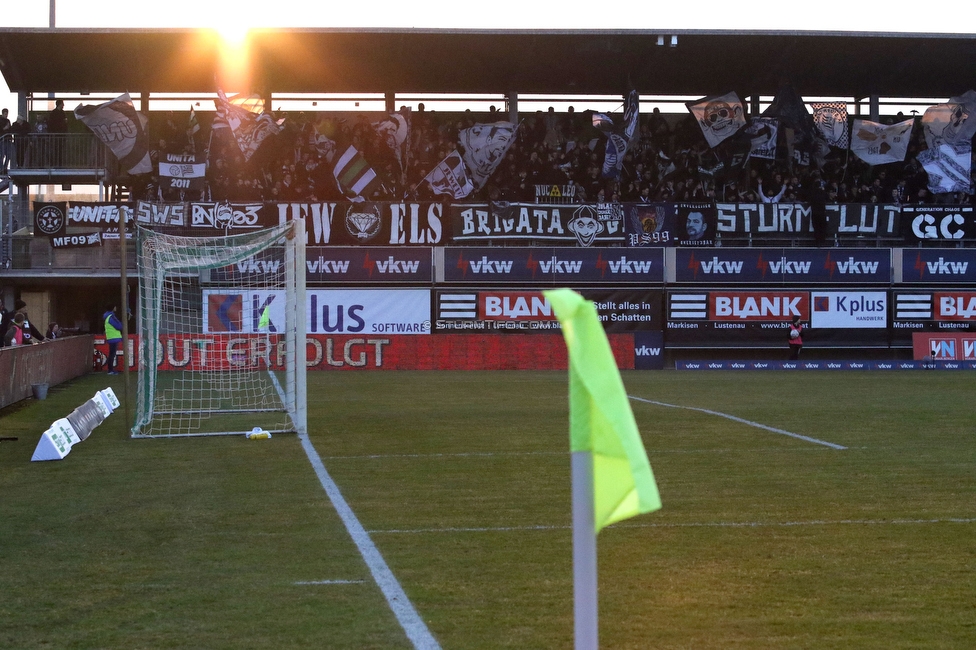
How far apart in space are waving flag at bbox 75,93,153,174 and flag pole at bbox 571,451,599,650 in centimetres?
3446

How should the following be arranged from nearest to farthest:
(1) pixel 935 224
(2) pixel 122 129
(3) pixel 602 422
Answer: (3) pixel 602 422 → (1) pixel 935 224 → (2) pixel 122 129

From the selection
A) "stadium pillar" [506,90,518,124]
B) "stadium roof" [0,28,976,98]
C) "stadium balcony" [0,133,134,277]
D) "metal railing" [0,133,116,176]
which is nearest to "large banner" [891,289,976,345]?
"stadium roof" [0,28,976,98]

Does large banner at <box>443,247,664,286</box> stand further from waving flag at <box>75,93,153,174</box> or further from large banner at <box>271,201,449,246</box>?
waving flag at <box>75,93,153,174</box>

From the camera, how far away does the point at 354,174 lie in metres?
34.2

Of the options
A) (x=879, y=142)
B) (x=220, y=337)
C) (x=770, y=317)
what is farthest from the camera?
(x=879, y=142)

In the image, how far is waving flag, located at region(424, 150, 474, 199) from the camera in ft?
114

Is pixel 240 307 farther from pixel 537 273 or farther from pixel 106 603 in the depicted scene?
pixel 106 603

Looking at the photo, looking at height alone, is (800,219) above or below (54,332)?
above

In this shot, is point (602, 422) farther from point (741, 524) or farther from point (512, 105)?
point (512, 105)

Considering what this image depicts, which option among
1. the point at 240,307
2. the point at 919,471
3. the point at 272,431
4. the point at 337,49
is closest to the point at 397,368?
the point at 240,307

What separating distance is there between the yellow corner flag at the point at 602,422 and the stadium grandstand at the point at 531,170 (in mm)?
29422

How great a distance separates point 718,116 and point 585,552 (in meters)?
35.0

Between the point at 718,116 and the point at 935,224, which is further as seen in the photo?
the point at 718,116

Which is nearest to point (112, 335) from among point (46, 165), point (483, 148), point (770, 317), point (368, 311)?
point (368, 311)
